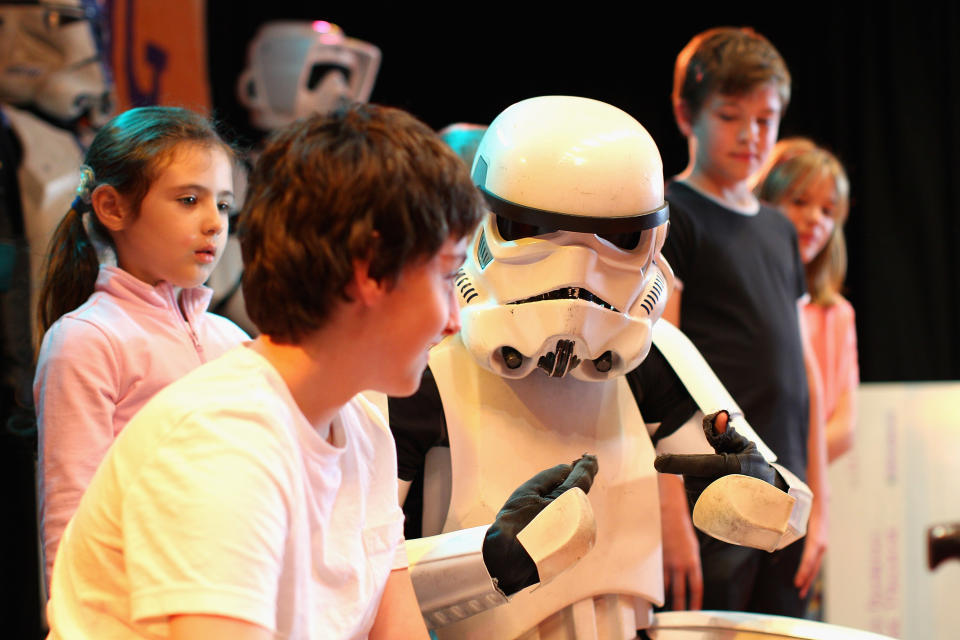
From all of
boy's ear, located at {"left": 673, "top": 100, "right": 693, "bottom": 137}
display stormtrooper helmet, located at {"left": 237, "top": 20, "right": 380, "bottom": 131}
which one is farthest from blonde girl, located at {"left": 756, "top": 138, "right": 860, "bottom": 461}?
display stormtrooper helmet, located at {"left": 237, "top": 20, "right": 380, "bottom": 131}

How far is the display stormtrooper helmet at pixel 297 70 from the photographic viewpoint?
12.9 feet

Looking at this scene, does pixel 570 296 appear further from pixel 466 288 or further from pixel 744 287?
pixel 744 287

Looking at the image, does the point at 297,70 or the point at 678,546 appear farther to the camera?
the point at 297,70

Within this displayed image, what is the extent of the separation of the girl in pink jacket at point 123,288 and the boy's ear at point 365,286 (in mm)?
595

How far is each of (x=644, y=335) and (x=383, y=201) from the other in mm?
629

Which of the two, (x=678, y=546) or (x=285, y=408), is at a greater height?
(x=285, y=408)

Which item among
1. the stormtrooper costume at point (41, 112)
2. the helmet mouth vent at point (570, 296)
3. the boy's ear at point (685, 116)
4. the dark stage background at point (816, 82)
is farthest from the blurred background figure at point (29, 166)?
the boy's ear at point (685, 116)

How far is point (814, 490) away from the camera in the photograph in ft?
6.93

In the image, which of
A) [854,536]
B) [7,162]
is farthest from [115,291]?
[854,536]

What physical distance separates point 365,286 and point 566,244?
50cm

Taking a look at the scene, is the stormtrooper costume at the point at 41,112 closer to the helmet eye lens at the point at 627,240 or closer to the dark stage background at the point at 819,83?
the dark stage background at the point at 819,83

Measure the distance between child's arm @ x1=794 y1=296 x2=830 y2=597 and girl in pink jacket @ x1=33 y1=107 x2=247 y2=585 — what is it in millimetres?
1293

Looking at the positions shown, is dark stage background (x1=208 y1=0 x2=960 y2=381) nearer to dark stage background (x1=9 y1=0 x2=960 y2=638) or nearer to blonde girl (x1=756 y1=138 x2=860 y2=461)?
dark stage background (x1=9 y1=0 x2=960 y2=638)

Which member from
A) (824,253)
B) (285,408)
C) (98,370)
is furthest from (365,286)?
(824,253)
